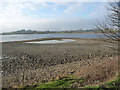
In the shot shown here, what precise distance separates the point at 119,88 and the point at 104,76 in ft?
10.1

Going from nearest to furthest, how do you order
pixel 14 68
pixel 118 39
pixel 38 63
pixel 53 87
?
pixel 53 87
pixel 118 39
pixel 14 68
pixel 38 63

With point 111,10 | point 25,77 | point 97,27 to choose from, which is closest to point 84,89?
point 97,27

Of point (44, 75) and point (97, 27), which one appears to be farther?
point (44, 75)

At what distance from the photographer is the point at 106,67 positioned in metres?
10.9

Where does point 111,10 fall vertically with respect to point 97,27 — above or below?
above

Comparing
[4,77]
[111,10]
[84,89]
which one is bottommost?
[4,77]

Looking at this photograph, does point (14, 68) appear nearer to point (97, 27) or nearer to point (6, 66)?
point (6, 66)

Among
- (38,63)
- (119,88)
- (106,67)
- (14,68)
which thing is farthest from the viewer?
(38,63)

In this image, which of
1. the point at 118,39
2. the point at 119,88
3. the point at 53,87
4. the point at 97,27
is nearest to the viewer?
the point at 119,88

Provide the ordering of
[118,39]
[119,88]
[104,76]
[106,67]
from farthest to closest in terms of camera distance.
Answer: [106,67] → [104,76] → [118,39] → [119,88]

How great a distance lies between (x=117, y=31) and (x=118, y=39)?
0.44 metres

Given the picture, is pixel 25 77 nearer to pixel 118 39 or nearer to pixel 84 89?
pixel 84 89

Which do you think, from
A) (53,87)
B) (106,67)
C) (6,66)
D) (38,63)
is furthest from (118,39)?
(6,66)

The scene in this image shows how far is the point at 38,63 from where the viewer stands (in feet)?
51.4
